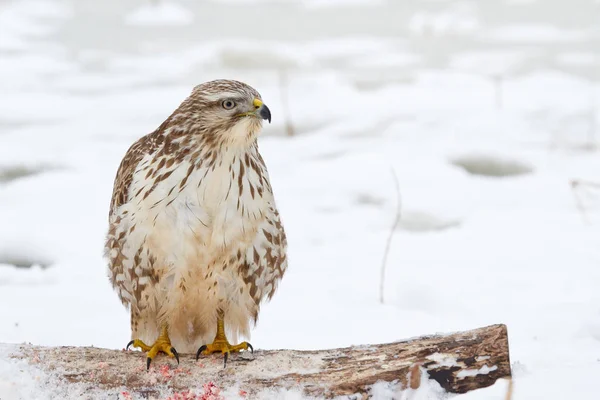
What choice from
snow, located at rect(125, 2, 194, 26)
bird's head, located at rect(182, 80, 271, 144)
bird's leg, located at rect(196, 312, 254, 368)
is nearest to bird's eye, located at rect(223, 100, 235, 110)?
bird's head, located at rect(182, 80, 271, 144)

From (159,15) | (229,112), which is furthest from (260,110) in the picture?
(159,15)

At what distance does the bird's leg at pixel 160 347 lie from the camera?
375 cm

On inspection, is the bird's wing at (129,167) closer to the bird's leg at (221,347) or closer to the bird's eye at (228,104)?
the bird's eye at (228,104)

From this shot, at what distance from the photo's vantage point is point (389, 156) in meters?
8.70

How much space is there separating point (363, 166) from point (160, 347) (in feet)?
15.5

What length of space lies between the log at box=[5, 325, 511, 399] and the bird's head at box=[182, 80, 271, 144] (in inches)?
38.4

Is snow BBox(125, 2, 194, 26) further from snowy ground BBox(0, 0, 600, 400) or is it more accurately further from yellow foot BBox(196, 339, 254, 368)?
yellow foot BBox(196, 339, 254, 368)

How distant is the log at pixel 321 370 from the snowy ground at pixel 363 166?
112 mm

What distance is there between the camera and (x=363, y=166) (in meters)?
8.24

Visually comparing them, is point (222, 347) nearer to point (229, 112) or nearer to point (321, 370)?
point (321, 370)

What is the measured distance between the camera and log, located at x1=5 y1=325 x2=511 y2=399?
3.41 meters

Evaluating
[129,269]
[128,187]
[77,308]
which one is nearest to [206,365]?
[129,269]

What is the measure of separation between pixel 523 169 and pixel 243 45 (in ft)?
10.7

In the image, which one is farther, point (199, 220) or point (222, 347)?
point (222, 347)
